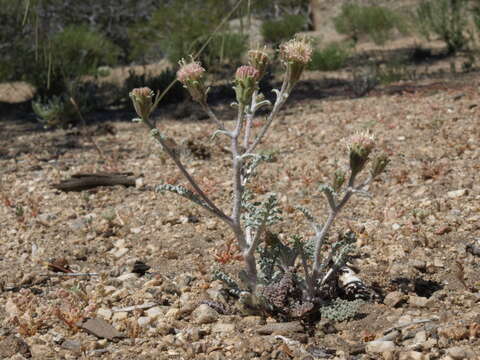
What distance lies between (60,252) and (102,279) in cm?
55

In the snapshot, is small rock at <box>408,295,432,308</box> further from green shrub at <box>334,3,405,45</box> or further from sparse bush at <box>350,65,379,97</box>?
green shrub at <box>334,3,405,45</box>

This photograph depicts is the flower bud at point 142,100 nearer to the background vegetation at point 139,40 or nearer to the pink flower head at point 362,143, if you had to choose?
the pink flower head at point 362,143

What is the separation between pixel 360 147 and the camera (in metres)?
2.24

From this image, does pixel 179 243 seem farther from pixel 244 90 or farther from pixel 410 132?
pixel 410 132

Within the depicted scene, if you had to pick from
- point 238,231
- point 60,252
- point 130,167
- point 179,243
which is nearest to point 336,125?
point 130,167

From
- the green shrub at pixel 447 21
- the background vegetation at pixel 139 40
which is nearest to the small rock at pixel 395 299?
the background vegetation at pixel 139 40

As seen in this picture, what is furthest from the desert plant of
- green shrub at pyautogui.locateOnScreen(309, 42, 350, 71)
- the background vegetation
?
green shrub at pyautogui.locateOnScreen(309, 42, 350, 71)

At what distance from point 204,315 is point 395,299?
84cm

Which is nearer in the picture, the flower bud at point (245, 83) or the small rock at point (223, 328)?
the flower bud at point (245, 83)

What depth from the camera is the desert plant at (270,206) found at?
7.34 ft

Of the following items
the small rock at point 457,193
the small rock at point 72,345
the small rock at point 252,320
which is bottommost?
the small rock at point 72,345

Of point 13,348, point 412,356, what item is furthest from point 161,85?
point 412,356

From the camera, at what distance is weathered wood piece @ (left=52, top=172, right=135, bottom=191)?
4.61 m

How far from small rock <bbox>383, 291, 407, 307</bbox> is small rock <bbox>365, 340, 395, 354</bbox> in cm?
36
